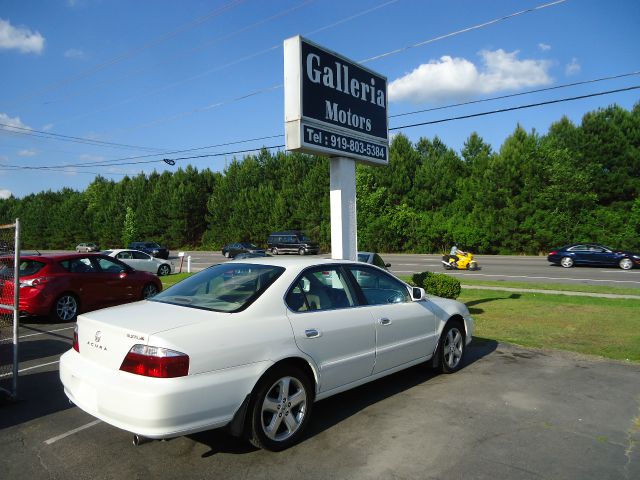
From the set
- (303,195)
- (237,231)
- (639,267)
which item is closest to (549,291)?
(639,267)

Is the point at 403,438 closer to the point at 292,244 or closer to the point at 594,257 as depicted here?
the point at 594,257

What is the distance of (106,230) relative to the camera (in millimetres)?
70438

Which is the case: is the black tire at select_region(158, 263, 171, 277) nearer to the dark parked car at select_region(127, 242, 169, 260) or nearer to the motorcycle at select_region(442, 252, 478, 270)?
the motorcycle at select_region(442, 252, 478, 270)

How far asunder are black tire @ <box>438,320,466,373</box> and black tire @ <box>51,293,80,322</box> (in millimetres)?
7805

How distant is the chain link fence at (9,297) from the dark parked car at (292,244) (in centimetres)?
3570

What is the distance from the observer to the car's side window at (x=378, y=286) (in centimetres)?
497

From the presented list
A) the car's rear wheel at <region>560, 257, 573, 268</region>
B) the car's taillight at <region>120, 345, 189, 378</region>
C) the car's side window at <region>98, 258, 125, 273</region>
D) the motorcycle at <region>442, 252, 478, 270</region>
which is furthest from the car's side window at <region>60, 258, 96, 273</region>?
the car's rear wheel at <region>560, 257, 573, 268</region>

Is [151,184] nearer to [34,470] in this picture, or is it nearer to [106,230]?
[106,230]

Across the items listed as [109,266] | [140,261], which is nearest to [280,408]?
[109,266]

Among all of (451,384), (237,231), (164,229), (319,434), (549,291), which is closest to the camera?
(319,434)

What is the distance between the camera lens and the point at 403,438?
402 cm

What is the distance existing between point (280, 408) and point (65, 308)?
7832 millimetres

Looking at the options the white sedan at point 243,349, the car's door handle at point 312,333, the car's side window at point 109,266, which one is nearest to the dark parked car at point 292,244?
the car's side window at point 109,266

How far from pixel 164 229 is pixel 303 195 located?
23210mm
